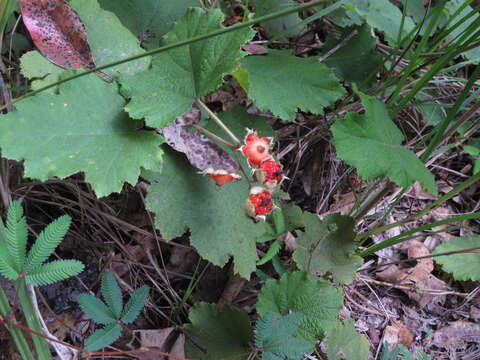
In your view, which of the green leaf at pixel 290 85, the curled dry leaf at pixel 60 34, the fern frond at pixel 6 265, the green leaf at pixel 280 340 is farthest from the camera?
the green leaf at pixel 290 85

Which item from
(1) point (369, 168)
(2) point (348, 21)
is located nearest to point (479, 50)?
(2) point (348, 21)

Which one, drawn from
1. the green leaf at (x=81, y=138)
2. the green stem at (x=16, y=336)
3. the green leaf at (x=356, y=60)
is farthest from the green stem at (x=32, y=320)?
the green leaf at (x=356, y=60)

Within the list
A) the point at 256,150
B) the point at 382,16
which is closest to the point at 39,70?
the point at 256,150

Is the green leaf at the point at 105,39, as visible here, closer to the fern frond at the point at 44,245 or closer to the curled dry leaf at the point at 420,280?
the fern frond at the point at 44,245

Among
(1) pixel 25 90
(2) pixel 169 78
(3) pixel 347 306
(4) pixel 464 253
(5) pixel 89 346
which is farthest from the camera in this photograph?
(4) pixel 464 253

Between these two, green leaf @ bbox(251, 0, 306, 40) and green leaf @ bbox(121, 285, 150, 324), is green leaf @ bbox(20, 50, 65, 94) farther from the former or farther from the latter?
green leaf @ bbox(251, 0, 306, 40)

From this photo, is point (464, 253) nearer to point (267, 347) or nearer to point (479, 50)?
point (479, 50)

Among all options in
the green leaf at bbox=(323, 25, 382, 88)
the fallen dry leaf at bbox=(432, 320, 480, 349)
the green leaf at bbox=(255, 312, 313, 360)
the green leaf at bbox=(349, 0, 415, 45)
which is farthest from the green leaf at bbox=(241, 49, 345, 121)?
the fallen dry leaf at bbox=(432, 320, 480, 349)
